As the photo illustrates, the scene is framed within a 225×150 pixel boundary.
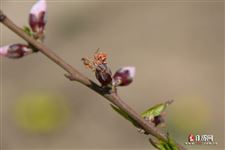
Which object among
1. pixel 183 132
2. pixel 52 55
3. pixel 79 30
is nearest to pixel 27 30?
pixel 52 55

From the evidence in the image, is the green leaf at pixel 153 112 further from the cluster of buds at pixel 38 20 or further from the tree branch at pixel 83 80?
the cluster of buds at pixel 38 20

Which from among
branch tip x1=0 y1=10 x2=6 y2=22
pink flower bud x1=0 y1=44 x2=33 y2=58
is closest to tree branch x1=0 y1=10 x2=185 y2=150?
branch tip x1=0 y1=10 x2=6 y2=22

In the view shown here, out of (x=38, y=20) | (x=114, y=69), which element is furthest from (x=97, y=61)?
(x=114, y=69)

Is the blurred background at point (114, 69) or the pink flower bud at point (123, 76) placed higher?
the blurred background at point (114, 69)

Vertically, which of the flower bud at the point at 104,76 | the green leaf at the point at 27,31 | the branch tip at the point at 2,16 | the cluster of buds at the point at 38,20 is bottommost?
the flower bud at the point at 104,76

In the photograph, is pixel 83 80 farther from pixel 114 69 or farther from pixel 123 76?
pixel 114 69

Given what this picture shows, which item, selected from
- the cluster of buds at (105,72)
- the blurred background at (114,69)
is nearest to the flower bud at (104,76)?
the cluster of buds at (105,72)
